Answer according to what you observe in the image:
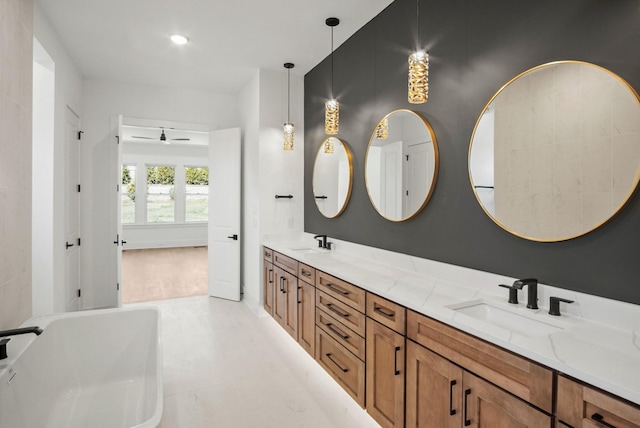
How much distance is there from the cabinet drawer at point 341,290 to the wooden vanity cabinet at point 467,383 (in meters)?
0.48

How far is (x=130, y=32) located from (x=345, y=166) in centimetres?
237

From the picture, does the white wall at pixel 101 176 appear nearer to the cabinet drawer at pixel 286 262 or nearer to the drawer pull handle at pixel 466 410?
the cabinet drawer at pixel 286 262

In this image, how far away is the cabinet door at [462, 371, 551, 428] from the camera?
1227mm

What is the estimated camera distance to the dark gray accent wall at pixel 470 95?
1.49m

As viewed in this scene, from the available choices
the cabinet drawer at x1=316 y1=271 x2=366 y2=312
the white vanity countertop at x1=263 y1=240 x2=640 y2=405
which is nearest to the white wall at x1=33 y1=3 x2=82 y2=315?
the cabinet drawer at x1=316 y1=271 x2=366 y2=312

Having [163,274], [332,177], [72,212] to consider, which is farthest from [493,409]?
[163,274]

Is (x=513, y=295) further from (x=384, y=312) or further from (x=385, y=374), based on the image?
(x=385, y=374)

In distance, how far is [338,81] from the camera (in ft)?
12.0

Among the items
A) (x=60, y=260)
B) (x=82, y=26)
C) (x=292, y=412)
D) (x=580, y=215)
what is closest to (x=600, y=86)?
(x=580, y=215)

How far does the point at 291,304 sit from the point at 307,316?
14.6 inches

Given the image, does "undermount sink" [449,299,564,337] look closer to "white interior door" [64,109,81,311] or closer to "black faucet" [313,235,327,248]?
"black faucet" [313,235,327,248]

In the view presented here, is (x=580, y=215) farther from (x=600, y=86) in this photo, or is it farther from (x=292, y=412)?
(x=292, y=412)

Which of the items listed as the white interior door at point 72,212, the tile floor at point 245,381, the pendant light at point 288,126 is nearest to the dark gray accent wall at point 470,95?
the pendant light at point 288,126

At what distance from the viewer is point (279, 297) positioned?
3699 millimetres
